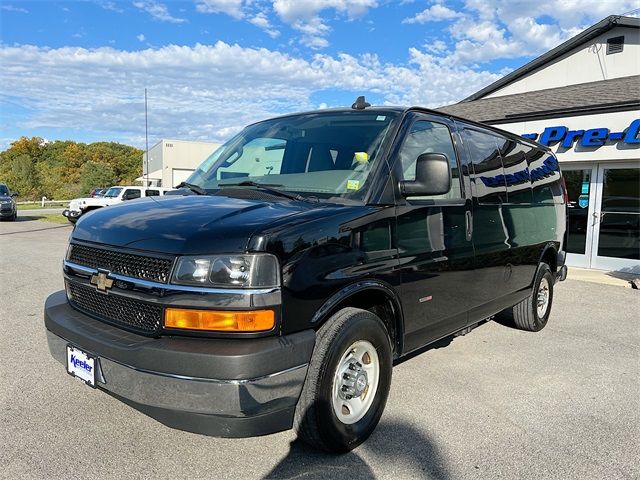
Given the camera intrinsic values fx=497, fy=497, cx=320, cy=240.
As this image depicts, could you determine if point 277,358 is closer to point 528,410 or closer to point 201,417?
point 201,417

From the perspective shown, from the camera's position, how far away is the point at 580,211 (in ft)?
36.9

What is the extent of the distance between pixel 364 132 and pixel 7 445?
10.0 feet

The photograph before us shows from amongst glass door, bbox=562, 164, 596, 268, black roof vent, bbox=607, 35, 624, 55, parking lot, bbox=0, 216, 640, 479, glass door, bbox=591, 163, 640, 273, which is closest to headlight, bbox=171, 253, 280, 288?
parking lot, bbox=0, 216, 640, 479

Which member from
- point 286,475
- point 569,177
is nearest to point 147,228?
point 286,475

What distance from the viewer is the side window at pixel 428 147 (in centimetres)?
354

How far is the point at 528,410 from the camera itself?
376 cm

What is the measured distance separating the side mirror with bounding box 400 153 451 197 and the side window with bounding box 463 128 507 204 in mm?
1162

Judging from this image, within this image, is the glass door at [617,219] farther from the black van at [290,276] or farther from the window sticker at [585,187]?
the black van at [290,276]

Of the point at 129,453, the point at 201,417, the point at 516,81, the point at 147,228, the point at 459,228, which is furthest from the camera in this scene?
the point at 516,81

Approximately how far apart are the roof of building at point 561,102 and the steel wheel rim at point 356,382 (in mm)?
7368

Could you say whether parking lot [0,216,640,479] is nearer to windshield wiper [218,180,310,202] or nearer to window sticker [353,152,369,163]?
windshield wiper [218,180,310,202]

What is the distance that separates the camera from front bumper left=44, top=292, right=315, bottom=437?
2.36m

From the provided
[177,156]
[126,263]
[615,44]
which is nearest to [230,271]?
[126,263]

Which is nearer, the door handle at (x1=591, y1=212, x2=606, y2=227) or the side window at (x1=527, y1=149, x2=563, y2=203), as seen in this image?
the side window at (x1=527, y1=149, x2=563, y2=203)
